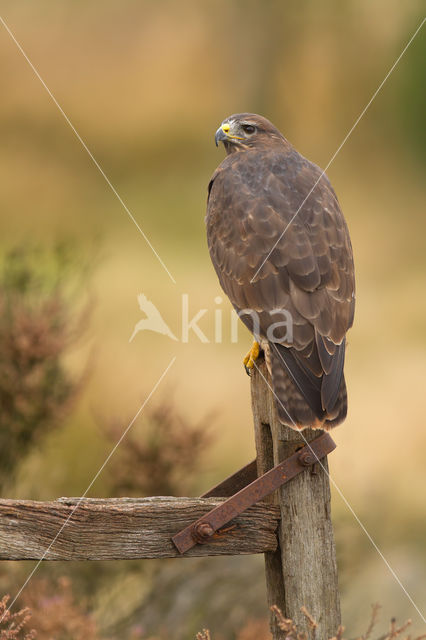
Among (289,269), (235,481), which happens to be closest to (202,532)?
(235,481)

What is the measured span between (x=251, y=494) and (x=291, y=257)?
1.16m

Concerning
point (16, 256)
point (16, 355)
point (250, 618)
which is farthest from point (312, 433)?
point (16, 256)

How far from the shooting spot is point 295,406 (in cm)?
308

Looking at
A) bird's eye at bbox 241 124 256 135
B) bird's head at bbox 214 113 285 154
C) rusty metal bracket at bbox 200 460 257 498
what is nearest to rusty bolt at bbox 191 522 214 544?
rusty metal bracket at bbox 200 460 257 498

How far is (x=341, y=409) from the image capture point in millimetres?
3246

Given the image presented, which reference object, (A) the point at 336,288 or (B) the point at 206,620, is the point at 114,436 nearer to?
(B) the point at 206,620

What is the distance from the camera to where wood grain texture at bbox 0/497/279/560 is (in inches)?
103

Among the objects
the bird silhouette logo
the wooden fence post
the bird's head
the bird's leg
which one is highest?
the bird silhouette logo

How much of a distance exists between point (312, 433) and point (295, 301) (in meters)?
0.66

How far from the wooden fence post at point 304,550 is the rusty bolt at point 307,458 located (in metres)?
0.05

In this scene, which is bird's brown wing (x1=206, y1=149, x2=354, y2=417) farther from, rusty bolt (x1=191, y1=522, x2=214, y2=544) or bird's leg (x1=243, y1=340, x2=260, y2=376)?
rusty bolt (x1=191, y1=522, x2=214, y2=544)

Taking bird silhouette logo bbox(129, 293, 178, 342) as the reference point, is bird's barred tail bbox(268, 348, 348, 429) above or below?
below

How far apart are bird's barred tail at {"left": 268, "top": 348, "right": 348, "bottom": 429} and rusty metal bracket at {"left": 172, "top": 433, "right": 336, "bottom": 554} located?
7 cm

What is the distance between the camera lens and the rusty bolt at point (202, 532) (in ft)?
9.25
